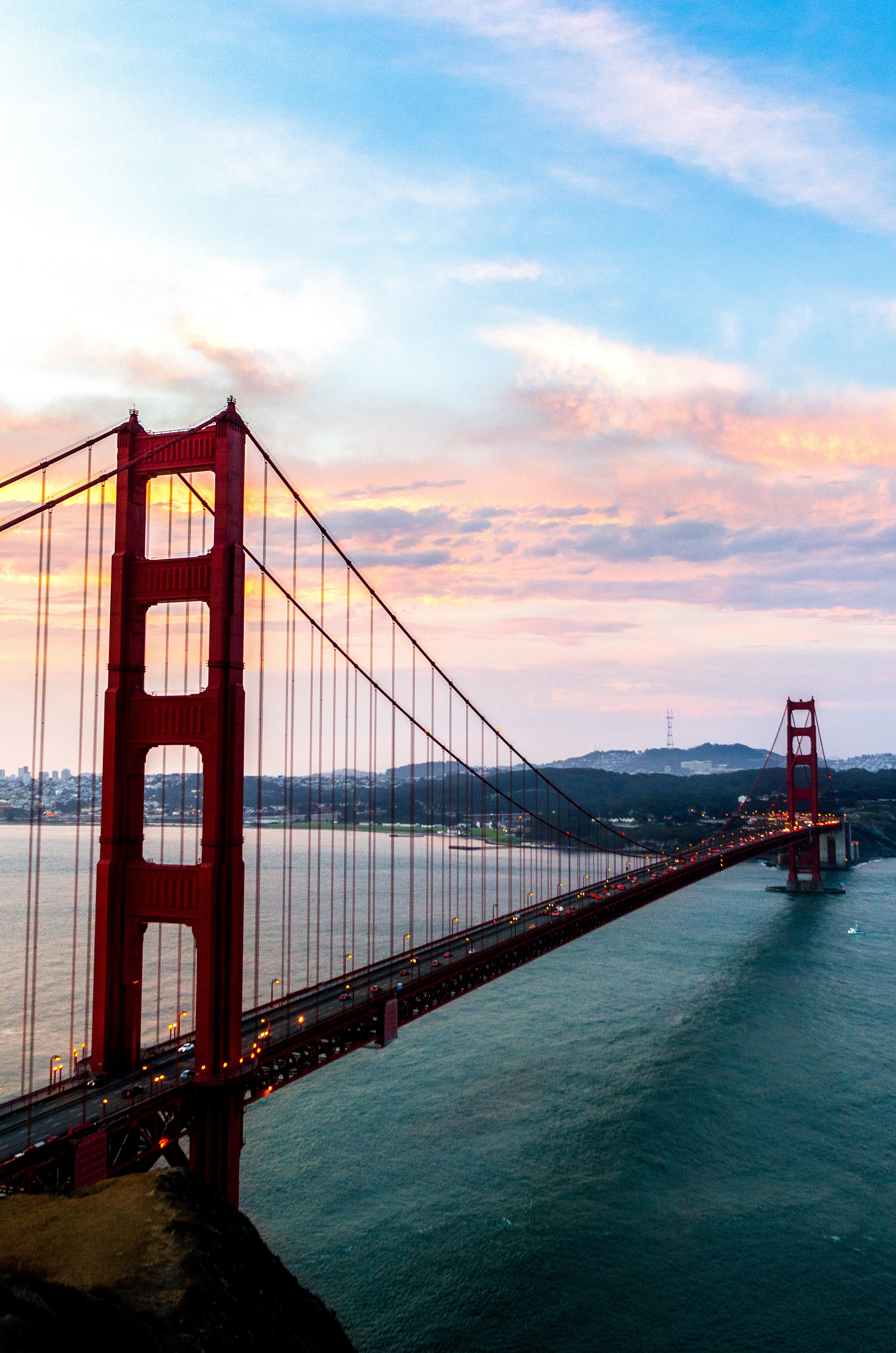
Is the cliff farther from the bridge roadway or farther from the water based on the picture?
the water

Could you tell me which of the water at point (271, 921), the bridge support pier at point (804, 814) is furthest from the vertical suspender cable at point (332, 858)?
the bridge support pier at point (804, 814)

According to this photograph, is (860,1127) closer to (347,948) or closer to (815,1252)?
(815,1252)

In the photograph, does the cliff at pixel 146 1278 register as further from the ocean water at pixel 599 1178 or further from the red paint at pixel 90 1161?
the ocean water at pixel 599 1178

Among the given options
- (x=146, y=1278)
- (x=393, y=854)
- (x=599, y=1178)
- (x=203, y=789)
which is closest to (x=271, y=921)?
(x=393, y=854)

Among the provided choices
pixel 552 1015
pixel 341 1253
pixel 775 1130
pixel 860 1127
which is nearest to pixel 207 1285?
pixel 341 1253

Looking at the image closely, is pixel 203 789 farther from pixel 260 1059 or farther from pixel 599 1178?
pixel 599 1178

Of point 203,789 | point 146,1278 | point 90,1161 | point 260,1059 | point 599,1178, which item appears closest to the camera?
point 146,1278
